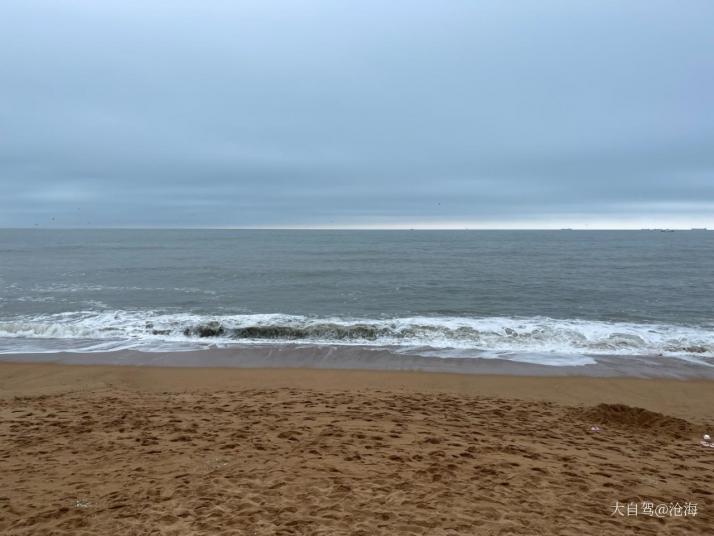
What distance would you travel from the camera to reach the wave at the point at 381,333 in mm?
13828

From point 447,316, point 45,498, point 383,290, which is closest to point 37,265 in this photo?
point 383,290

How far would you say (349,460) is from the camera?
539 cm

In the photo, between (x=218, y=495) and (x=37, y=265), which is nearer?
(x=218, y=495)

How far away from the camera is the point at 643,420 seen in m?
7.48

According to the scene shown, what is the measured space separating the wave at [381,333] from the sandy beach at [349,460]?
4.41 m

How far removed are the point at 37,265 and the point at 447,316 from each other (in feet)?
130

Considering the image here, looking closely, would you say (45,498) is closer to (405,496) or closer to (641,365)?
(405,496)

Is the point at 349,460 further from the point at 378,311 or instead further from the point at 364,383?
the point at 378,311

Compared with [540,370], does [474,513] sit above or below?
above

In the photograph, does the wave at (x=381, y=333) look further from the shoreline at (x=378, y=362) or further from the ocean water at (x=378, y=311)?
the shoreline at (x=378, y=362)

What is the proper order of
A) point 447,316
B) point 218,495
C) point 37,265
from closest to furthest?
point 218,495 → point 447,316 → point 37,265

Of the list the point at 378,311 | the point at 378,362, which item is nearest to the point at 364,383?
the point at 378,362

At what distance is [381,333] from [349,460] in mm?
10172

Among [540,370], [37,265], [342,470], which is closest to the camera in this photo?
[342,470]
